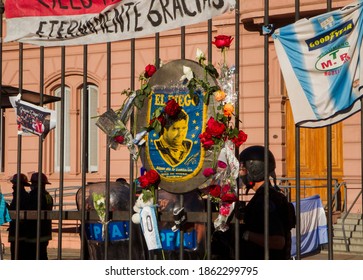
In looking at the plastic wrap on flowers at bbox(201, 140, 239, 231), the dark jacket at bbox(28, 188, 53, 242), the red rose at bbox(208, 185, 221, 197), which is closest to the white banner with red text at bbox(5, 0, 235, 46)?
the plastic wrap on flowers at bbox(201, 140, 239, 231)

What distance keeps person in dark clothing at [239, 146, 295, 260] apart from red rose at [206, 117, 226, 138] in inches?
19.0

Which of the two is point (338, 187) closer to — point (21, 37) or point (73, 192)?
point (73, 192)

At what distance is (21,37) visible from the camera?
5703 millimetres

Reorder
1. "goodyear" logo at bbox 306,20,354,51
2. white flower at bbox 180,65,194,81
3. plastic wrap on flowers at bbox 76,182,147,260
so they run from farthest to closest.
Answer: plastic wrap on flowers at bbox 76,182,147,260 → white flower at bbox 180,65,194,81 → "goodyear" logo at bbox 306,20,354,51

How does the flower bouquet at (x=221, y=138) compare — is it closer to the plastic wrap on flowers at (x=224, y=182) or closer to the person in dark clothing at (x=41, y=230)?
the plastic wrap on flowers at (x=224, y=182)

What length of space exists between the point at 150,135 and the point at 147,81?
1.31 feet

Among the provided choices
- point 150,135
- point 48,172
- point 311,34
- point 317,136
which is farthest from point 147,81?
point 48,172

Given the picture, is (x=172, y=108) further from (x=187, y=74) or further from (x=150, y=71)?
(x=150, y=71)

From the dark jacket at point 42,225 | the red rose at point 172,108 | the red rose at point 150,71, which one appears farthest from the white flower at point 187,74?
the dark jacket at point 42,225

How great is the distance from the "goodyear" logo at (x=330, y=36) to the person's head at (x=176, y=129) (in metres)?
1.01

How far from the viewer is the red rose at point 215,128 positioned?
4857mm

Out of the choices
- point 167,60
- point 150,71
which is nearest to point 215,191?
point 150,71

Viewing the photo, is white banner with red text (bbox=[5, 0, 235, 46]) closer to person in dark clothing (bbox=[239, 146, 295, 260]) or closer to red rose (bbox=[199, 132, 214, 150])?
red rose (bbox=[199, 132, 214, 150])

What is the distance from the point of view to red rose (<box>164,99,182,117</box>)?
501cm
